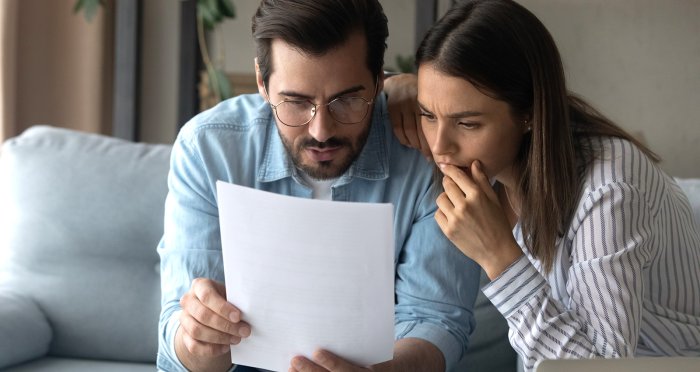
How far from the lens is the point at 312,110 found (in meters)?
1.53

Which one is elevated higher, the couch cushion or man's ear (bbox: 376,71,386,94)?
man's ear (bbox: 376,71,386,94)

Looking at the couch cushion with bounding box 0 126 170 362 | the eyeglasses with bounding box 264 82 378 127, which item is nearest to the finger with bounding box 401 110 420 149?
the eyeglasses with bounding box 264 82 378 127

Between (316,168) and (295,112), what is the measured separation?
0.40ft

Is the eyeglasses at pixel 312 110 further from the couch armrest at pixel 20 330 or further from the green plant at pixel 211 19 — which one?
the green plant at pixel 211 19

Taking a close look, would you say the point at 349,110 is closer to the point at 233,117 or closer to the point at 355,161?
the point at 355,161

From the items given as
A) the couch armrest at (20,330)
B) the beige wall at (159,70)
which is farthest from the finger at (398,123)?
the beige wall at (159,70)

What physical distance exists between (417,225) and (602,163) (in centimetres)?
41

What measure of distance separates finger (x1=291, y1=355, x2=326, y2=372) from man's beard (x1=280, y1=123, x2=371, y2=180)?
0.41 metres

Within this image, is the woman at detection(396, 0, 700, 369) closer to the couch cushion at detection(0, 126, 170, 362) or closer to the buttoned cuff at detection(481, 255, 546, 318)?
the buttoned cuff at detection(481, 255, 546, 318)

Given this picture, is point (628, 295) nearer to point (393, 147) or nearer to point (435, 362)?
point (435, 362)

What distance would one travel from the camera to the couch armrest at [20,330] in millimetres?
1927

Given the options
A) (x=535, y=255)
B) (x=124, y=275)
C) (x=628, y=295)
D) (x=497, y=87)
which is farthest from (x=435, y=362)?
(x=124, y=275)

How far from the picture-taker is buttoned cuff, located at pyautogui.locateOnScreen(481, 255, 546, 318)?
1.36m

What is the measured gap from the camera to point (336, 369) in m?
1.29
